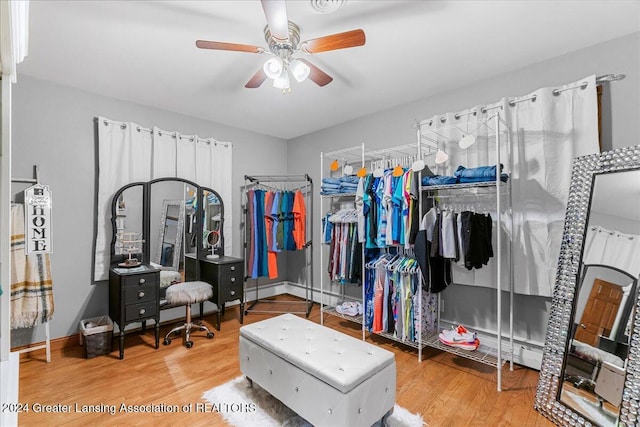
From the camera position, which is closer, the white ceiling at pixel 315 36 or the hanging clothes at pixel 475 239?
the white ceiling at pixel 315 36

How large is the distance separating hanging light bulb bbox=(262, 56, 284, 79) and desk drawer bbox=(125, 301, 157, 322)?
2.36 metres

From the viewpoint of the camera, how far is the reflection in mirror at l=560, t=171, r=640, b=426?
5.48 feet

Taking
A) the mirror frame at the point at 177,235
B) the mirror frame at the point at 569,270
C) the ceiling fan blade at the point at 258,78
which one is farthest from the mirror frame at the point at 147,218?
the mirror frame at the point at 569,270

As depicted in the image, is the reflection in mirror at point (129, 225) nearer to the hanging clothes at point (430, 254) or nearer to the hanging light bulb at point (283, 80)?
the hanging light bulb at point (283, 80)

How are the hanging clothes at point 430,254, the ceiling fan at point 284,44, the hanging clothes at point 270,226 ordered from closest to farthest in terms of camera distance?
the ceiling fan at point 284,44
the hanging clothes at point 430,254
the hanging clothes at point 270,226

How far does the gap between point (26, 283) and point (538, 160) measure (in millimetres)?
4371

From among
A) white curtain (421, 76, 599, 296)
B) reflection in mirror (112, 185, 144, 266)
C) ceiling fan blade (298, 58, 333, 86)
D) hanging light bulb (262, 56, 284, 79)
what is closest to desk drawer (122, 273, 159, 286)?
reflection in mirror (112, 185, 144, 266)

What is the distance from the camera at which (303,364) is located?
1.70 meters

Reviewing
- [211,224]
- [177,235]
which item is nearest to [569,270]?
[211,224]

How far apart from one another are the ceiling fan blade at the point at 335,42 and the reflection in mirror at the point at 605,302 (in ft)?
5.81

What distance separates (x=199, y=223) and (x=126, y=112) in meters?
1.44

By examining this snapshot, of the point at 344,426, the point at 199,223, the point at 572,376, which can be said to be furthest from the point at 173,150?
the point at 572,376

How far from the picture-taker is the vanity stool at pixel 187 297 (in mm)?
2963

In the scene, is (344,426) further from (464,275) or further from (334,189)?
(334,189)
